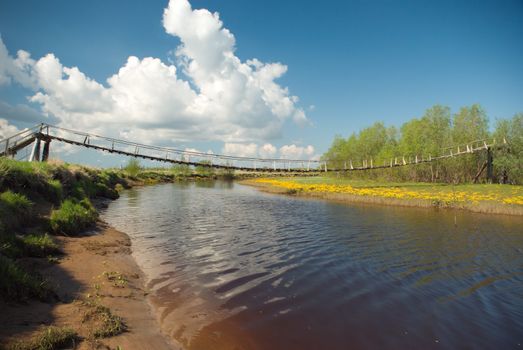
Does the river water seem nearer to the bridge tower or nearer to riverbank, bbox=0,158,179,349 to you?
riverbank, bbox=0,158,179,349

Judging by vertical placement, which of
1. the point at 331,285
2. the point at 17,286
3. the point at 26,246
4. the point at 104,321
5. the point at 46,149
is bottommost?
the point at 331,285

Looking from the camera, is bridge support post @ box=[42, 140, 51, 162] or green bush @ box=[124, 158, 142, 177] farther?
green bush @ box=[124, 158, 142, 177]

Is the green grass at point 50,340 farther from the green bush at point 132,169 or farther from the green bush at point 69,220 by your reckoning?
the green bush at point 132,169

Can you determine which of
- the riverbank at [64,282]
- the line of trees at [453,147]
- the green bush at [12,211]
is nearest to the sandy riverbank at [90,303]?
the riverbank at [64,282]

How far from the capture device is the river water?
677 cm

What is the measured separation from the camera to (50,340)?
15.5 ft

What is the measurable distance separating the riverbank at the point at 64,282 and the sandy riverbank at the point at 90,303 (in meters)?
0.01

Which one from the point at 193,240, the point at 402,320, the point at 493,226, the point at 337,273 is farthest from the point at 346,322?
the point at 493,226

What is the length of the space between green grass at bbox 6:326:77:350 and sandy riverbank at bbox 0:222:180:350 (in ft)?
0.50

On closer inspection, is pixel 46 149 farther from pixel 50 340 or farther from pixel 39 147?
pixel 50 340

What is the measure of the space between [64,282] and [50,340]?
3525 millimetres

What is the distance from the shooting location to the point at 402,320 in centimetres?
755

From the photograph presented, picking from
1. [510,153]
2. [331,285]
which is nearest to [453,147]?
[510,153]

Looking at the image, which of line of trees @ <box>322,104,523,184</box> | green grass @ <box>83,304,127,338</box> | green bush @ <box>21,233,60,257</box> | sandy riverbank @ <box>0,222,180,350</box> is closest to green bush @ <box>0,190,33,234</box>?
green bush @ <box>21,233,60,257</box>
